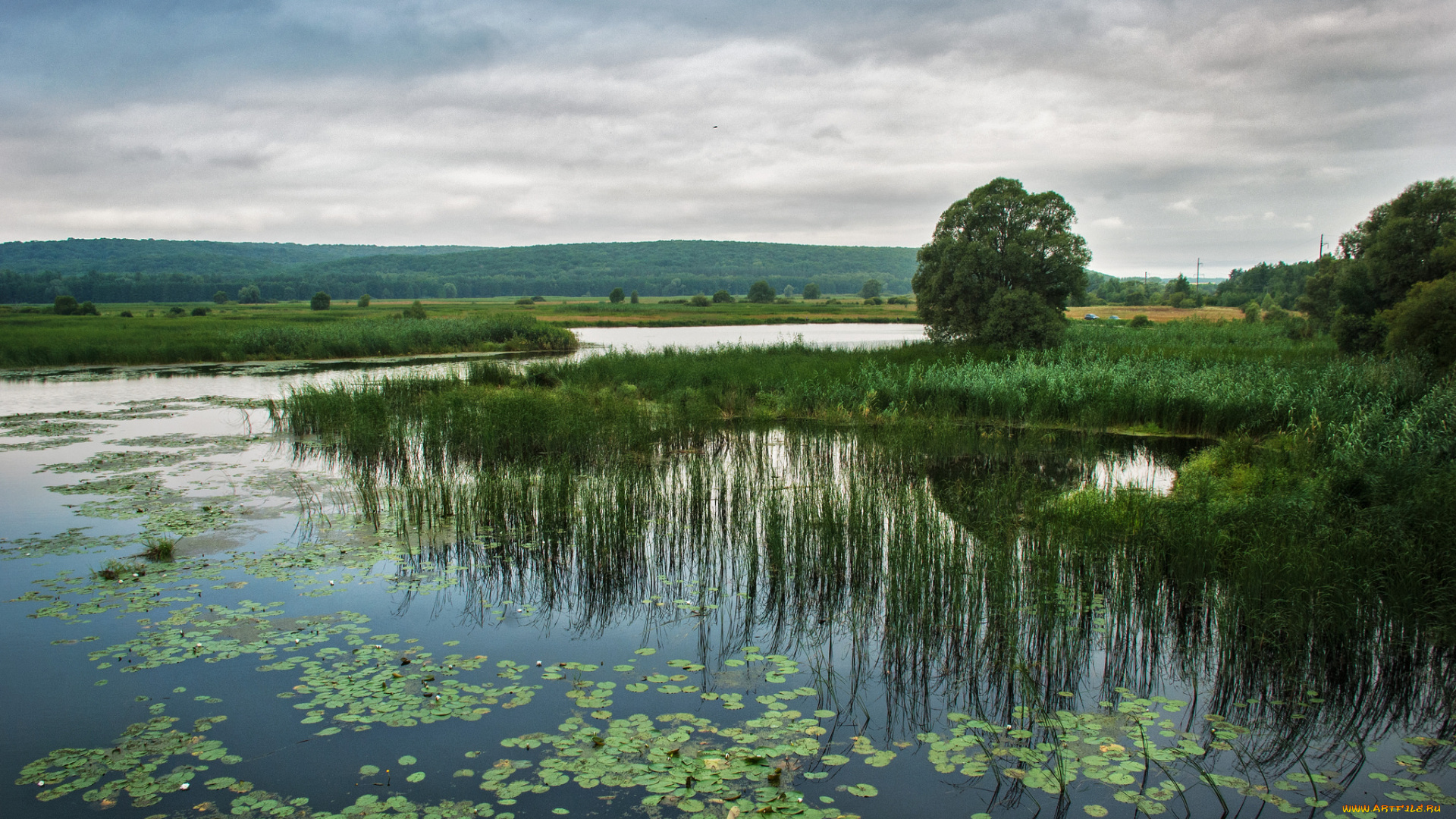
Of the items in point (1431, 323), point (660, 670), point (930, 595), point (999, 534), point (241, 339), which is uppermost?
point (1431, 323)

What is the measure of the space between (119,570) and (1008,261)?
2218cm

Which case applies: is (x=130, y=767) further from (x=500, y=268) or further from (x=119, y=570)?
(x=500, y=268)

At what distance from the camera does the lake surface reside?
388 centimetres

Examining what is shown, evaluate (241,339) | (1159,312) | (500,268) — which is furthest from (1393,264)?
(500,268)

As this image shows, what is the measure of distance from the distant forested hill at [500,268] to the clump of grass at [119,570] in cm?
11647

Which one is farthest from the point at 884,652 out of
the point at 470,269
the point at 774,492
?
the point at 470,269

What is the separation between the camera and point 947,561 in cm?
591

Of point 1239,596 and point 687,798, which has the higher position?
point 1239,596

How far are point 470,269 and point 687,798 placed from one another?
6674 inches

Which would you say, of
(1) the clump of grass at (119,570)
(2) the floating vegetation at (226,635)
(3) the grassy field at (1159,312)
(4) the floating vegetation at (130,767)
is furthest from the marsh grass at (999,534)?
(3) the grassy field at (1159,312)

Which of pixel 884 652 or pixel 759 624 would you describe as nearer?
pixel 884 652

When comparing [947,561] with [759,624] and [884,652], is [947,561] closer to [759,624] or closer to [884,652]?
[884,652]

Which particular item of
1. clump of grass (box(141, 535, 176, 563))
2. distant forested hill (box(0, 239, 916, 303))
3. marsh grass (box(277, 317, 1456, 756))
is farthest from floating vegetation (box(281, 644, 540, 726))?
distant forested hill (box(0, 239, 916, 303))

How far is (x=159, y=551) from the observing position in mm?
7320
